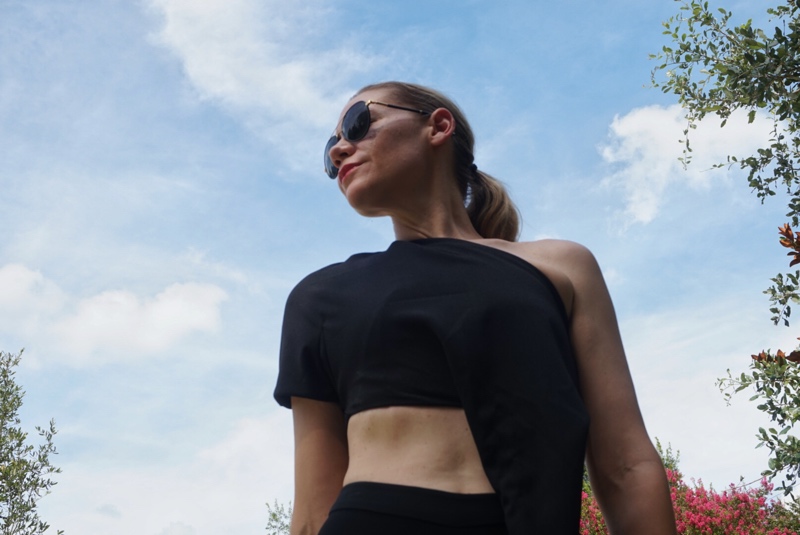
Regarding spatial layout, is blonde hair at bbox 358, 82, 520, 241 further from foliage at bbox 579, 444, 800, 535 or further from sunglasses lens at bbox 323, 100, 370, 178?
foliage at bbox 579, 444, 800, 535

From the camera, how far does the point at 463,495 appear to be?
6.34ft

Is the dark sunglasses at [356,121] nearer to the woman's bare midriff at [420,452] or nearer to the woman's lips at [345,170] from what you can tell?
the woman's lips at [345,170]

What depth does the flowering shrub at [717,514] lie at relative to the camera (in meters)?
10.2

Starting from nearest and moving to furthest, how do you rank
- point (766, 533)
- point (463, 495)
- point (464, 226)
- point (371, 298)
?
point (463, 495) → point (371, 298) → point (464, 226) → point (766, 533)

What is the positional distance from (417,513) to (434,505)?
0.14ft

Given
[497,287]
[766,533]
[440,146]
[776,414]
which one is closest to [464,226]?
[440,146]

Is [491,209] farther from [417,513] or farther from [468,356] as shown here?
[417,513]

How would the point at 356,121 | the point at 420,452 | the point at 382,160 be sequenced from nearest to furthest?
the point at 420,452 → the point at 382,160 → the point at 356,121

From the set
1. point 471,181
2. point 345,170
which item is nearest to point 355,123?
point 345,170

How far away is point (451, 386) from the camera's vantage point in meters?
2.08

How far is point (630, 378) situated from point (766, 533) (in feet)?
30.6

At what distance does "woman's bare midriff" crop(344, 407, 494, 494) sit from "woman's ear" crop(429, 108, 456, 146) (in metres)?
1.06

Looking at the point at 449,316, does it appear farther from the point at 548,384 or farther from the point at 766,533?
the point at 766,533

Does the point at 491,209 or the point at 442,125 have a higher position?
the point at 442,125
